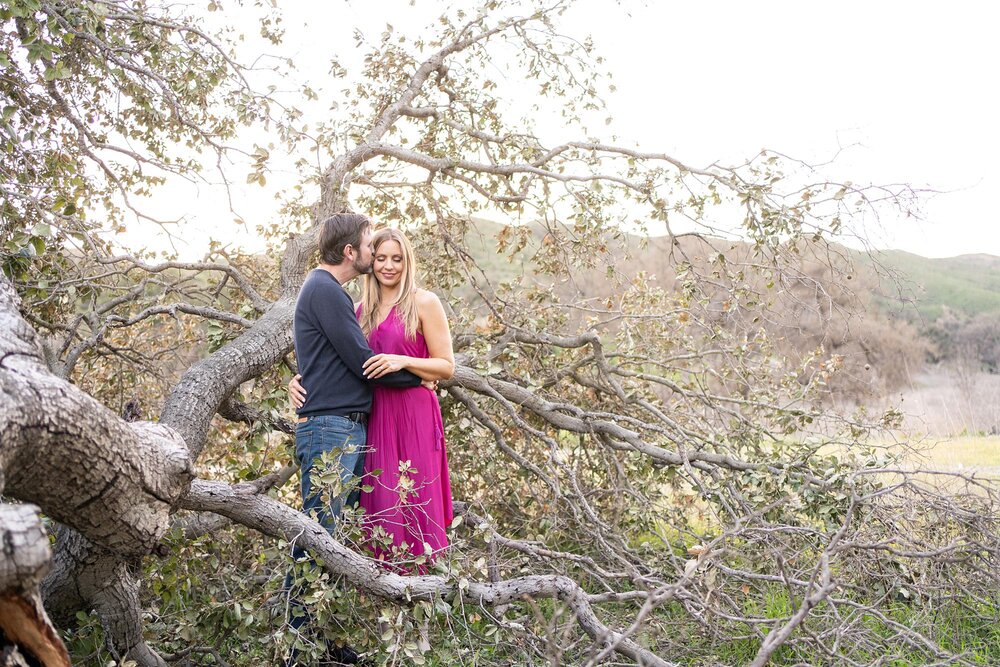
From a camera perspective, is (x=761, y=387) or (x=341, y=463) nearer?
(x=341, y=463)

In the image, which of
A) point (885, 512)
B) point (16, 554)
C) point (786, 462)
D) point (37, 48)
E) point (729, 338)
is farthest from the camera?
point (729, 338)

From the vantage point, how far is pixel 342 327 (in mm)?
3416

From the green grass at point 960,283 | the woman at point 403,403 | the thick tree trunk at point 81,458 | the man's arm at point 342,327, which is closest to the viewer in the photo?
the thick tree trunk at point 81,458

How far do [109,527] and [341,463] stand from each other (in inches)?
36.2

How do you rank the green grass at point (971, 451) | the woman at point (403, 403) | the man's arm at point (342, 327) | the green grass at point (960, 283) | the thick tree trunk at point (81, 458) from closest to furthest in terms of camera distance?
1. the thick tree trunk at point (81, 458)
2. the man's arm at point (342, 327)
3. the woman at point (403, 403)
4. the green grass at point (971, 451)
5. the green grass at point (960, 283)

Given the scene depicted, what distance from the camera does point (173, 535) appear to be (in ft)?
11.8

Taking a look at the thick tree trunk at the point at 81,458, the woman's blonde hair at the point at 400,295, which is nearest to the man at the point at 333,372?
the woman's blonde hair at the point at 400,295

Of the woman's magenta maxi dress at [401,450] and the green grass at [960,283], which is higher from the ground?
the green grass at [960,283]

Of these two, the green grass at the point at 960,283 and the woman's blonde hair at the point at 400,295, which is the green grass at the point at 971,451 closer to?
the woman's blonde hair at the point at 400,295

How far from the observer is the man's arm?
342 cm

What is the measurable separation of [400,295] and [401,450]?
706 mm

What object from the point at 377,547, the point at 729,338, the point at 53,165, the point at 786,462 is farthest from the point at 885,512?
the point at 53,165

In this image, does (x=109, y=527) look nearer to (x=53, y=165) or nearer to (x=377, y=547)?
(x=377, y=547)

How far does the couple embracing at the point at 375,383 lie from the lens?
3457mm
